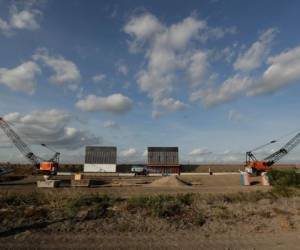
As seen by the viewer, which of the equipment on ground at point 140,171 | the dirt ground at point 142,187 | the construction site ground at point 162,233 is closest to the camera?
the construction site ground at point 162,233

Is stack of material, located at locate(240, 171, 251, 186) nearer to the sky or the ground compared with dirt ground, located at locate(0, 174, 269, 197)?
nearer to the sky

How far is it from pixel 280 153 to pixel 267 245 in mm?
76076

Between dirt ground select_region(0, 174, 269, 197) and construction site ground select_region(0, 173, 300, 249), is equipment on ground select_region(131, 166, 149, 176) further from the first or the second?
construction site ground select_region(0, 173, 300, 249)

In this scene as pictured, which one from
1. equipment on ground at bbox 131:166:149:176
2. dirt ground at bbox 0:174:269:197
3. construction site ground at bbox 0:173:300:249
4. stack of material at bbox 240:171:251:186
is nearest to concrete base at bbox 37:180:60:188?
dirt ground at bbox 0:174:269:197

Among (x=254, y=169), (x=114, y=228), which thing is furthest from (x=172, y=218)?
(x=254, y=169)

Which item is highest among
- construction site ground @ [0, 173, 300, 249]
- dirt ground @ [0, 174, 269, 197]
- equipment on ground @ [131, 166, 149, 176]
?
equipment on ground @ [131, 166, 149, 176]

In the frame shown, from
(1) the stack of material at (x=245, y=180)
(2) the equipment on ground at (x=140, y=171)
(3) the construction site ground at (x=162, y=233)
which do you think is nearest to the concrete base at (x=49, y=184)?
(3) the construction site ground at (x=162, y=233)

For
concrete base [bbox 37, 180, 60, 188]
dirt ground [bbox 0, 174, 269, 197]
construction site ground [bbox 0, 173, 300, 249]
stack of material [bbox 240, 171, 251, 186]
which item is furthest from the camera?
stack of material [bbox 240, 171, 251, 186]

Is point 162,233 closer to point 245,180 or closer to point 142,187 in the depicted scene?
point 142,187

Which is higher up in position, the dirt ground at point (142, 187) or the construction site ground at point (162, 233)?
the dirt ground at point (142, 187)

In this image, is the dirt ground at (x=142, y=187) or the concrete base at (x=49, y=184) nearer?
the dirt ground at (x=142, y=187)

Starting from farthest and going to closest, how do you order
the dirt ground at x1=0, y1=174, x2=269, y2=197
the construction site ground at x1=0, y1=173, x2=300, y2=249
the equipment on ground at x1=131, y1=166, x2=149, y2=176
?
1. the equipment on ground at x1=131, y1=166, x2=149, y2=176
2. the dirt ground at x1=0, y1=174, x2=269, y2=197
3. the construction site ground at x1=0, y1=173, x2=300, y2=249

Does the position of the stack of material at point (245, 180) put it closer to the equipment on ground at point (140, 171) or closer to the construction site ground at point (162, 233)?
the construction site ground at point (162, 233)

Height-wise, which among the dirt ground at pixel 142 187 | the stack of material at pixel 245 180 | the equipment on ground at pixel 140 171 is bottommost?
the dirt ground at pixel 142 187
